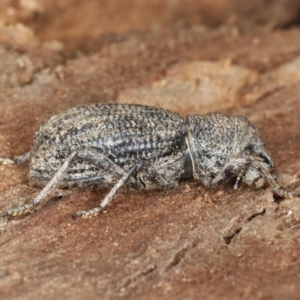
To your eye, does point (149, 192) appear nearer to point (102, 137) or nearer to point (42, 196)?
point (102, 137)

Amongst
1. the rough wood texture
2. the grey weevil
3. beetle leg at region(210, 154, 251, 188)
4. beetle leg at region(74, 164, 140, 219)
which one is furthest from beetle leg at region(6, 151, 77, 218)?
beetle leg at region(210, 154, 251, 188)

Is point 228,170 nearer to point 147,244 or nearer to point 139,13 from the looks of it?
point 147,244

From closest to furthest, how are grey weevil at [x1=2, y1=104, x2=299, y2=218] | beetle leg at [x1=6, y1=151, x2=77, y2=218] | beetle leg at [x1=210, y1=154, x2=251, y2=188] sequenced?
beetle leg at [x1=6, y1=151, x2=77, y2=218], grey weevil at [x1=2, y1=104, x2=299, y2=218], beetle leg at [x1=210, y1=154, x2=251, y2=188]

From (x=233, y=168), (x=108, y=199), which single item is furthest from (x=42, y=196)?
(x=233, y=168)

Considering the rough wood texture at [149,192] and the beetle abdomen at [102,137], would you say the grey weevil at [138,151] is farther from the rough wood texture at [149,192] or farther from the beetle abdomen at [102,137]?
the rough wood texture at [149,192]

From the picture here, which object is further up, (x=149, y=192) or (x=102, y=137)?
(x=102, y=137)

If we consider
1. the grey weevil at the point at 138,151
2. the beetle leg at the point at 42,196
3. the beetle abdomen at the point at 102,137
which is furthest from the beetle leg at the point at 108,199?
the beetle leg at the point at 42,196

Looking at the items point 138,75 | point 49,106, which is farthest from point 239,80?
point 49,106

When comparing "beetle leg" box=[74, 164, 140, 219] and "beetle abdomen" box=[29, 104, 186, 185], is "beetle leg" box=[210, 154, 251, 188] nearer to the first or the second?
"beetle abdomen" box=[29, 104, 186, 185]
